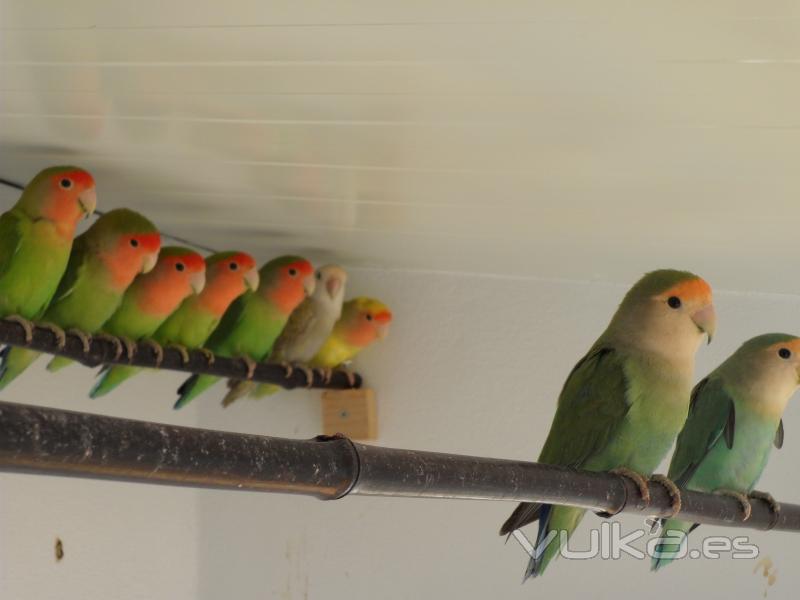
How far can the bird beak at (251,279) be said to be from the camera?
121 inches

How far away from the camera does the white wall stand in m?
3.17

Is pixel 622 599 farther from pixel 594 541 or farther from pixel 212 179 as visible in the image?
pixel 212 179

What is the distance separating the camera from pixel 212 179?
2.65 meters

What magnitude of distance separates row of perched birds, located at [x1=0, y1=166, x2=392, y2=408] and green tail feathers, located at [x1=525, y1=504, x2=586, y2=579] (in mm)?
1143

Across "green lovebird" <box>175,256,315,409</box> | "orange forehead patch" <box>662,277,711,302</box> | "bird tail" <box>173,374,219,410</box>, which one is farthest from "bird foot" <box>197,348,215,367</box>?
"orange forehead patch" <box>662,277,711,302</box>

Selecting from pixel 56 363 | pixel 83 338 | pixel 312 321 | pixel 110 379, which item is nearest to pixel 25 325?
pixel 83 338

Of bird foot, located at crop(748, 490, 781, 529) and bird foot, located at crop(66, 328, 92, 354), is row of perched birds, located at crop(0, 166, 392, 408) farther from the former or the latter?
bird foot, located at crop(748, 490, 781, 529)

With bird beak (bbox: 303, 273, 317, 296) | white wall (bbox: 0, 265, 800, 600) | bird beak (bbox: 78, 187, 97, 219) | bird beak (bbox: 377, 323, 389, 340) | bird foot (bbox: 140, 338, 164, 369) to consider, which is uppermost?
bird beak (bbox: 78, 187, 97, 219)

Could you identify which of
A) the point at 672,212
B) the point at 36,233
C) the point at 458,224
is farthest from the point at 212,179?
the point at 672,212

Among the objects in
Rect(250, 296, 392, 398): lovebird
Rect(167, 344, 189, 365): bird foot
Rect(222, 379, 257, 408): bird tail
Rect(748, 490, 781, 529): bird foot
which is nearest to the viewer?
Rect(748, 490, 781, 529): bird foot

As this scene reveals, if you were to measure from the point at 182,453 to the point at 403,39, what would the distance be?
94 cm

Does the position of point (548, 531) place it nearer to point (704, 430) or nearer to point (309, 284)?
point (704, 430)

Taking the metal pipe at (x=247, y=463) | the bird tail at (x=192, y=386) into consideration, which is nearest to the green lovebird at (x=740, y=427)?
the metal pipe at (x=247, y=463)

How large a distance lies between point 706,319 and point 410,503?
1771 millimetres
